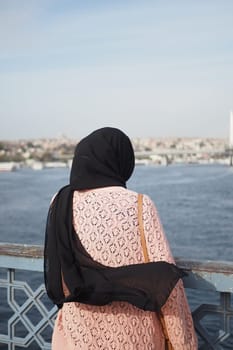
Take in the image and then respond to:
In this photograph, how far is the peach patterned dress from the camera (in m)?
1.38

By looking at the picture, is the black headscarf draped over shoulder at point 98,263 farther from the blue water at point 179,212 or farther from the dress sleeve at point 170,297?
the blue water at point 179,212

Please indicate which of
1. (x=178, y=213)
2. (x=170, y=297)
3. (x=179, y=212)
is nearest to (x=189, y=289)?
(x=170, y=297)

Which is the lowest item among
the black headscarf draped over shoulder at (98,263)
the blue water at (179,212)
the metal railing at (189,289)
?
the blue water at (179,212)

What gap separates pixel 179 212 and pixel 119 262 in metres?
32.7

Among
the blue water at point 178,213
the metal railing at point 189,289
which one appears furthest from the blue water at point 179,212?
the metal railing at point 189,289

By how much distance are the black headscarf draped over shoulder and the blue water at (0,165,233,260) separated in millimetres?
8385

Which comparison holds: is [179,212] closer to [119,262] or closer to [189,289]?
[189,289]

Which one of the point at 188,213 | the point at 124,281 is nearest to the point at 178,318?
the point at 124,281

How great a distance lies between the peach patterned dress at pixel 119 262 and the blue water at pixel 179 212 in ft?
27.3

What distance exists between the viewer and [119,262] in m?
1.40

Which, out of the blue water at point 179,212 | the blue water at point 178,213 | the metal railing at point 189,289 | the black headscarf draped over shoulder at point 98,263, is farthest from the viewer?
the blue water at point 179,212

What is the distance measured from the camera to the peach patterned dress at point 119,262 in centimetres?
138

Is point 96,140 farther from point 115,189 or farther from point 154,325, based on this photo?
point 154,325

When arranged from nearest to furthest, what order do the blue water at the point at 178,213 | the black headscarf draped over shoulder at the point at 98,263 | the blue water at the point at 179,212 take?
the black headscarf draped over shoulder at the point at 98,263 < the blue water at the point at 178,213 < the blue water at the point at 179,212
